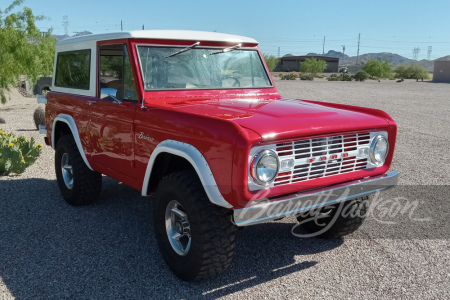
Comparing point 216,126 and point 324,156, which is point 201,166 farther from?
point 324,156

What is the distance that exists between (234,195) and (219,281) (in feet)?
3.14

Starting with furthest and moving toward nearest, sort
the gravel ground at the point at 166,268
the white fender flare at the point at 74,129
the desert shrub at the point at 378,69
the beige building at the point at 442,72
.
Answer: the desert shrub at the point at 378,69 < the beige building at the point at 442,72 < the white fender flare at the point at 74,129 < the gravel ground at the point at 166,268

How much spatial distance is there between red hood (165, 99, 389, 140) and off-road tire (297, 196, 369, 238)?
830 mm

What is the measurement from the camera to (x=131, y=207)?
5203mm

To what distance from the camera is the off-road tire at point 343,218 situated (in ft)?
13.1

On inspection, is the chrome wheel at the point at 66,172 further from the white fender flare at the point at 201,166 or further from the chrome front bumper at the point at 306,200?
the chrome front bumper at the point at 306,200

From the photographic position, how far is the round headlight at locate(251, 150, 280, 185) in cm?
289

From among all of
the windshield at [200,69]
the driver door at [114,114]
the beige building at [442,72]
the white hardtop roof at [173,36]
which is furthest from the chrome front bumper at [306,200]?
the beige building at [442,72]

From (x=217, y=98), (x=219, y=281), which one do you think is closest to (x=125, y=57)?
(x=217, y=98)

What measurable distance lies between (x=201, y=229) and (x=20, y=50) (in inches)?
456

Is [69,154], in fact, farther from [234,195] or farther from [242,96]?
[234,195]

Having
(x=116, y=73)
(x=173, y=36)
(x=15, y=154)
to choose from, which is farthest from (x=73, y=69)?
(x=15, y=154)

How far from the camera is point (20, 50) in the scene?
12.5 meters

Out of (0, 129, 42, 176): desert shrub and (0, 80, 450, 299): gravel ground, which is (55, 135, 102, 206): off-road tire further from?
(0, 129, 42, 176): desert shrub
